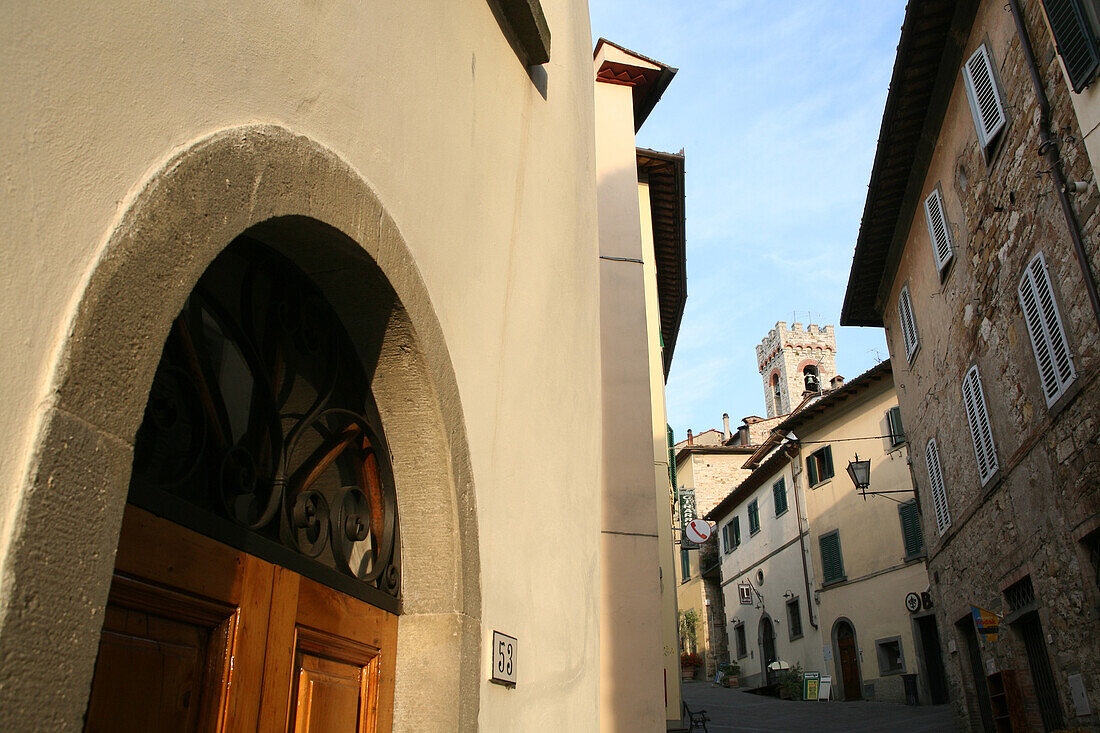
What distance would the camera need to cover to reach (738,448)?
37125mm

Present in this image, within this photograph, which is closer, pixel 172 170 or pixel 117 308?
pixel 117 308

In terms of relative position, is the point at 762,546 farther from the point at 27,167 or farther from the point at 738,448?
the point at 27,167

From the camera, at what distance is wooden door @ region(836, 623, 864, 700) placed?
21688 millimetres

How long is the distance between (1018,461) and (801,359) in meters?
44.0

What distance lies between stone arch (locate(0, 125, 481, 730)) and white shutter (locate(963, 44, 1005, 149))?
26.4 feet

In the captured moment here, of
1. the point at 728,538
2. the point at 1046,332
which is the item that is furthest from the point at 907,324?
the point at 728,538

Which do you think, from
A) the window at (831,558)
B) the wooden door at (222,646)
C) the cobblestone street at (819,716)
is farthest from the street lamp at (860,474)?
the wooden door at (222,646)

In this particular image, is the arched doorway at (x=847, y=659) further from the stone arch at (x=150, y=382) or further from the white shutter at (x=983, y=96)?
the stone arch at (x=150, y=382)

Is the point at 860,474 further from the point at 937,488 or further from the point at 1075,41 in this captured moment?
the point at 1075,41

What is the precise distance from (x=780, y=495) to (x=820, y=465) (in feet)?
10.0

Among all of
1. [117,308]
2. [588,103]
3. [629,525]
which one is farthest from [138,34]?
[629,525]

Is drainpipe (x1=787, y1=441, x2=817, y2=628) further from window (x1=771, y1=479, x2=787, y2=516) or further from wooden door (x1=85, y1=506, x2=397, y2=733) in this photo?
wooden door (x1=85, y1=506, x2=397, y2=733)

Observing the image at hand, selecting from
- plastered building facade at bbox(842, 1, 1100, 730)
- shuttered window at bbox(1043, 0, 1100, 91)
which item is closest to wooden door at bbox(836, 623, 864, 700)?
plastered building facade at bbox(842, 1, 1100, 730)

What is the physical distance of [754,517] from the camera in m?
29.0
